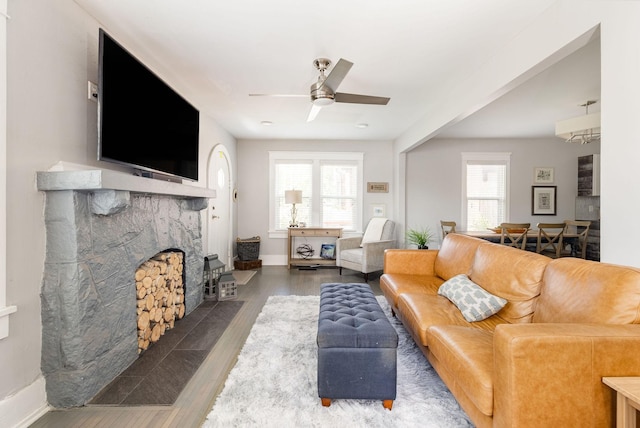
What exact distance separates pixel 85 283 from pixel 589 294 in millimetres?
2689

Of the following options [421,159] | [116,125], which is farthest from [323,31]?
[421,159]

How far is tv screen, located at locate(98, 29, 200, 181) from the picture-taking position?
1950mm

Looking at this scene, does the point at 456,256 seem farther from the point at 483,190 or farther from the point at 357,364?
the point at 483,190

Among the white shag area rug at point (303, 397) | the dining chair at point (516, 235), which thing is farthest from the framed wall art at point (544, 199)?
the white shag area rug at point (303, 397)

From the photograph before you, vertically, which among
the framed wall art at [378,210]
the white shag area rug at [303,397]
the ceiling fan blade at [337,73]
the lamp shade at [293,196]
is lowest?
the white shag area rug at [303,397]

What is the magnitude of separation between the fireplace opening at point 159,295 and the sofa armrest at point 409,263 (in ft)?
7.14

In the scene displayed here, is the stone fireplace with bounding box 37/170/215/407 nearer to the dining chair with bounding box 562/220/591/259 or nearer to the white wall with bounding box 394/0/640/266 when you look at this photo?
the white wall with bounding box 394/0/640/266

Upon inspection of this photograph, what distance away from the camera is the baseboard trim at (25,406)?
156 centimetres

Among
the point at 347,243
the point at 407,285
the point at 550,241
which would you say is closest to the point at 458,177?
the point at 550,241

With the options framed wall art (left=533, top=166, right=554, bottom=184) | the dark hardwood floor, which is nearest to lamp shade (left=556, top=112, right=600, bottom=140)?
framed wall art (left=533, top=166, right=554, bottom=184)

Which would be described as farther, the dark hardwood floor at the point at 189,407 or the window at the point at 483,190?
the window at the point at 483,190

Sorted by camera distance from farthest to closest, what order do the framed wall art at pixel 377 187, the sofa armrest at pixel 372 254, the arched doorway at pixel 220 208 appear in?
1. the framed wall art at pixel 377 187
2. the sofa armrest at pixel 372 254
3. the arched doorway at pixel 220 208

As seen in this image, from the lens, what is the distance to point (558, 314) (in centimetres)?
164

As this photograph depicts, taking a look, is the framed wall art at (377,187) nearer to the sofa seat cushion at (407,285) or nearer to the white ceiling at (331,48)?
the white ceiling at (331,48)
